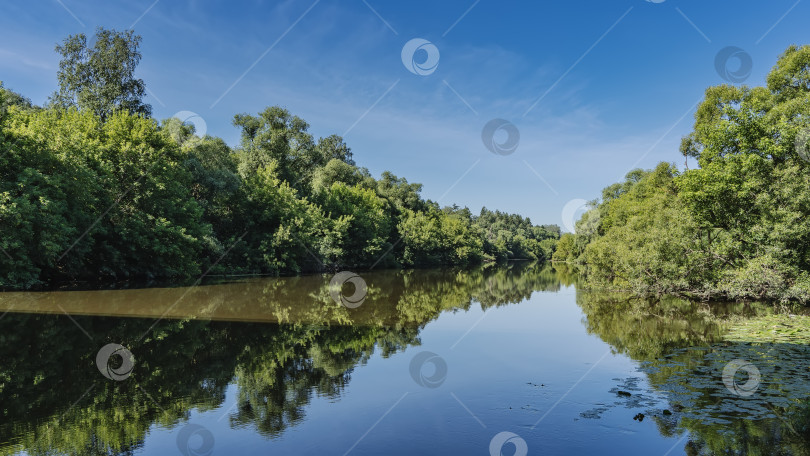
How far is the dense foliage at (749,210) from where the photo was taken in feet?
67.7

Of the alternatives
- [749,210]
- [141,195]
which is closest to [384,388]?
[749,210]

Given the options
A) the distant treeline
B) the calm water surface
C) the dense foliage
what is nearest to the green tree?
the distant treeline

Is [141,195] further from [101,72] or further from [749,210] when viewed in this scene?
[749,210]

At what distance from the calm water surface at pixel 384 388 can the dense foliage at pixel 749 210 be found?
16.5 feet

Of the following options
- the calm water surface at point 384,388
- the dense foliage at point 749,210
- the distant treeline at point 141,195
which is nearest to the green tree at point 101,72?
the distant treeline at point 141,195

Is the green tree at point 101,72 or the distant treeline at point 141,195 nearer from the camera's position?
the distant treeline at point 141,195

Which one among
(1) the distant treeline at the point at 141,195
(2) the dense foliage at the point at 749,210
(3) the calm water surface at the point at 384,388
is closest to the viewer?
(3) the calm water surface at the point at 384,388

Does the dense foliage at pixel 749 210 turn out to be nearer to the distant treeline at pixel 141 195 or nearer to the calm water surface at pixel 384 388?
the calm water surface at pixel 384 388

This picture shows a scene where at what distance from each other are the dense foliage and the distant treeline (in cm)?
3412

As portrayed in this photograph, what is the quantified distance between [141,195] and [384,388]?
32.7 m

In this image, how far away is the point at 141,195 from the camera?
35.3m

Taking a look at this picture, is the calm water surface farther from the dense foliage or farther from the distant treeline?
the distant treeline

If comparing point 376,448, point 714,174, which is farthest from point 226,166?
point 376,448

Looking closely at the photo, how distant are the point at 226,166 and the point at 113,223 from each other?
58.2 feet
